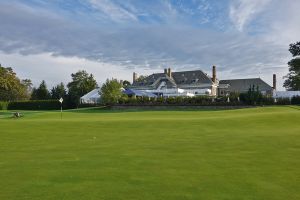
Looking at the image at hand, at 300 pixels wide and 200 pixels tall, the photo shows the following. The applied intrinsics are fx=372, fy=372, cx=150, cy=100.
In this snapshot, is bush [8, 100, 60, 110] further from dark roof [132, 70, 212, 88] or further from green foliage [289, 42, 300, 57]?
green foliage [289, 42, 300, 57]

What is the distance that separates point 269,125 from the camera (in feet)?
77.1

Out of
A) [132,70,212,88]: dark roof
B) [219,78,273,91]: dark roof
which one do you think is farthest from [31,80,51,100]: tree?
[219,78,273,91]: dark roof

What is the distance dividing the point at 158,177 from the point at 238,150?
198 inches

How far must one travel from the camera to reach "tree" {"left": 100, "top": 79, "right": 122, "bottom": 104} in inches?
2835

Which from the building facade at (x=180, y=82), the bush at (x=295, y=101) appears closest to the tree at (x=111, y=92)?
the building facade at (x=180, y=82)

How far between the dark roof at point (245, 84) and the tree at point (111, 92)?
4444cm

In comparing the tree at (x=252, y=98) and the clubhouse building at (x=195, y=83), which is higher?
the clubhouse building at (x=195, y=83)

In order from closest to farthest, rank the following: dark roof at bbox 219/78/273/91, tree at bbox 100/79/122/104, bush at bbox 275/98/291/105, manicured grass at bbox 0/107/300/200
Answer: manicured grass at bbox 0/107/300/200, bush at bbox 275/98/291/105, tree at bbox 100/79/122/104, dark roof at bbox 219/78/273/91

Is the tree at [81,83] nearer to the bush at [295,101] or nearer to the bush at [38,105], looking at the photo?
the bush at [38,105]

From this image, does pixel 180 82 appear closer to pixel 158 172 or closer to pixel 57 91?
pixel 57 91

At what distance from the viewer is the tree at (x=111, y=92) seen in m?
72.0

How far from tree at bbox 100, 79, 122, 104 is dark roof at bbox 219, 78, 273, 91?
44.4 meters

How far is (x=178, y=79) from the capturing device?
357 ft

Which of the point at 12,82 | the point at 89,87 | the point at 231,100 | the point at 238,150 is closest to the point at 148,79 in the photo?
the point at 89,87
